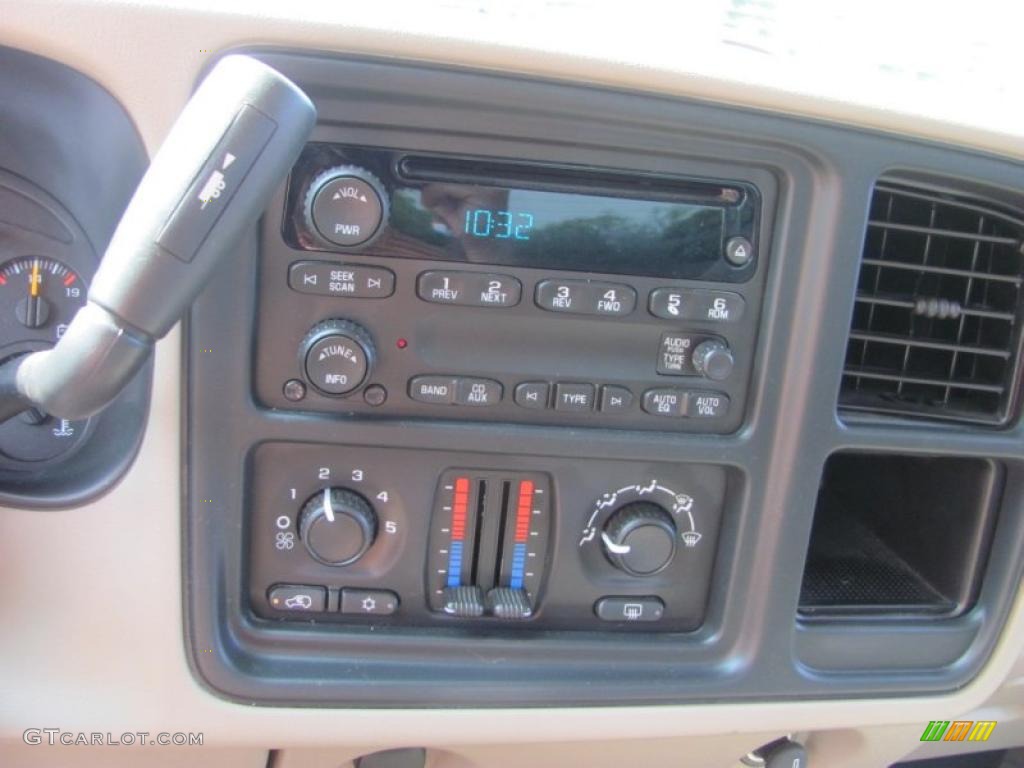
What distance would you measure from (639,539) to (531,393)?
20 cm

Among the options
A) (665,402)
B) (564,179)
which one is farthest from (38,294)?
(665,402)

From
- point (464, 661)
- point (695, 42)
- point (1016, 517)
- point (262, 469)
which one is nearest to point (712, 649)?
point (464, 661)

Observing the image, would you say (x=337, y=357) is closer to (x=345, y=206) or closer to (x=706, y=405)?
(x=345, y=206)

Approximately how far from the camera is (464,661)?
1.04 meters

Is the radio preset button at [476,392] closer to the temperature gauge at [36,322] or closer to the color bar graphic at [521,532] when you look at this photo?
the color bar graphic at [521,532]

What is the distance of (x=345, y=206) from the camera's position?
2.86 feet

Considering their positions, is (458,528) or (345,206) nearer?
(345,206)

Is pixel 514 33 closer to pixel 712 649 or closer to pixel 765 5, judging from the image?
pixel 765 5

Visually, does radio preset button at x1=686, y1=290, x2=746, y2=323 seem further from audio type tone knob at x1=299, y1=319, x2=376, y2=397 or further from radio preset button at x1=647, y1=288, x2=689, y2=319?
audio type tone knob at x1=299, y1=319, x2=376, y2=397

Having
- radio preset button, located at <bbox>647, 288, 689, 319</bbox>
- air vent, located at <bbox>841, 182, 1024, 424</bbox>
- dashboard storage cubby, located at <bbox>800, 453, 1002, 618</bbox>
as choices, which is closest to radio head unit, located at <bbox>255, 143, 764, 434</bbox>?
radio preset button, located at <bbox>647, 288, 689, 319</bbox>

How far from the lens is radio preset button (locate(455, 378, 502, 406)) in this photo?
0.94m

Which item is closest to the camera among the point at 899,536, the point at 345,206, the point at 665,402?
the point at 345,206

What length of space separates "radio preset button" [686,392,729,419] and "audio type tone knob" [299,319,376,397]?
334 millimetres

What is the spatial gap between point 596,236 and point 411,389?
238 mm
